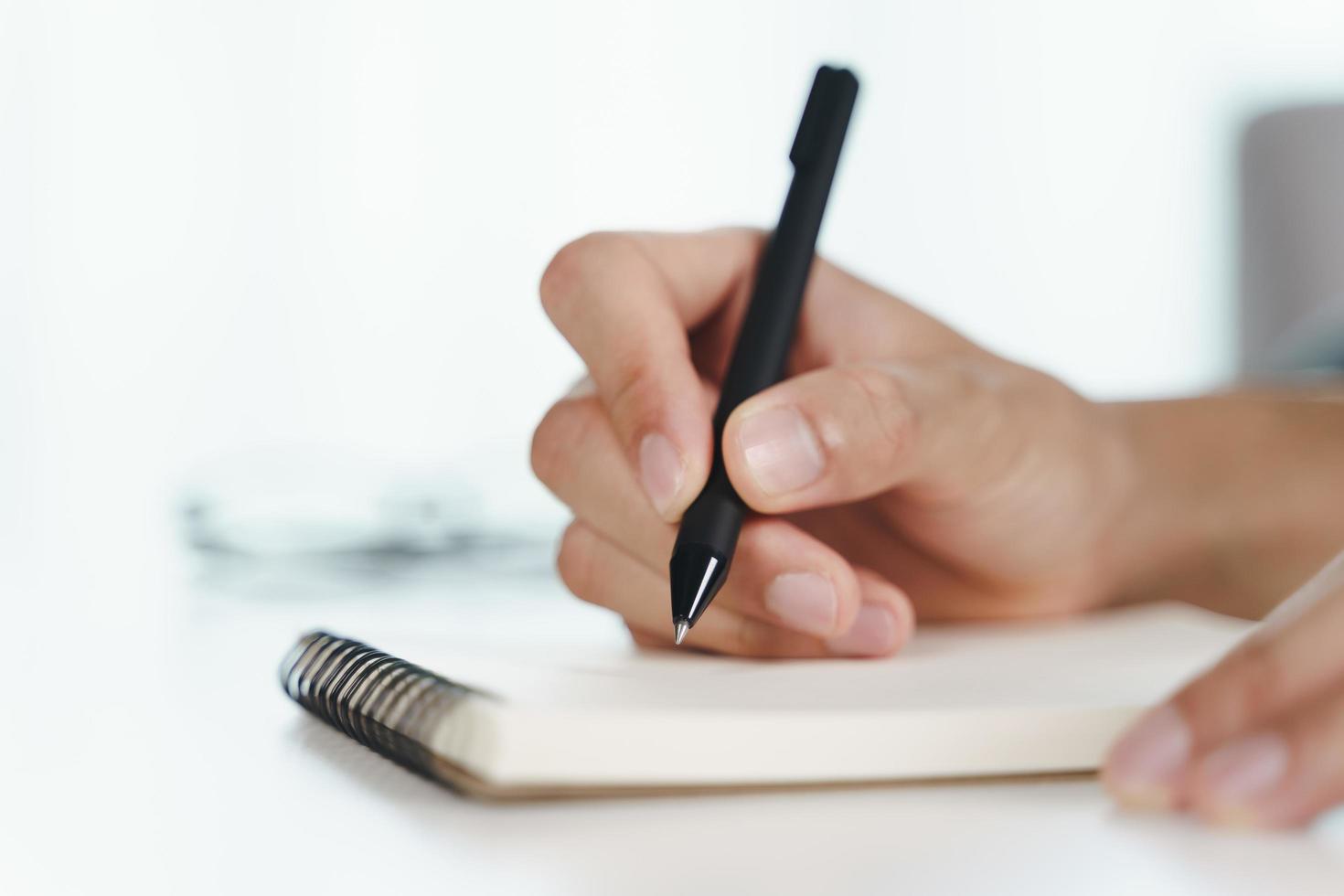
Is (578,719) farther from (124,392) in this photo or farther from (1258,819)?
(124,392)

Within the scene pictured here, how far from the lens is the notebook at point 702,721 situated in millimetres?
359

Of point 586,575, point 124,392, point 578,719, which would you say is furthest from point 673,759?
point 124,392

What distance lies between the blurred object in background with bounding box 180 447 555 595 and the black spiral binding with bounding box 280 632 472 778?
0.55 m

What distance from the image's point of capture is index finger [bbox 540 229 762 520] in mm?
539

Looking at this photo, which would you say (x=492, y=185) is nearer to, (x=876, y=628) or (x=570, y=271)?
(x=570, y=271)

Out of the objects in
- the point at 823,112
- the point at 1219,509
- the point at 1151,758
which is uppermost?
the point at 823,112

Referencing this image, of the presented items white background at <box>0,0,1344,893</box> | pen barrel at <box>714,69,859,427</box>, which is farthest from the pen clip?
white background at <box>0,0,1344,893</box>

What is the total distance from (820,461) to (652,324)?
0.13 meters

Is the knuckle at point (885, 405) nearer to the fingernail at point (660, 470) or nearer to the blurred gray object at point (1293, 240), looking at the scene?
the fingernail at point (660, 470)

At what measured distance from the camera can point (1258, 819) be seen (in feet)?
1.09

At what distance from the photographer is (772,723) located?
371 millimetres

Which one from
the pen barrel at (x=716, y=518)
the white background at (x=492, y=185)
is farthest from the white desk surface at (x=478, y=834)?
the white background at (x=492, y=185)

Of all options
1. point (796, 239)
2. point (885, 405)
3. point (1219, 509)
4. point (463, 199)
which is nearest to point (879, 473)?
point (885, 405)

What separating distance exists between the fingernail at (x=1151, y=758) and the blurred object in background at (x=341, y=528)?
76 cm
